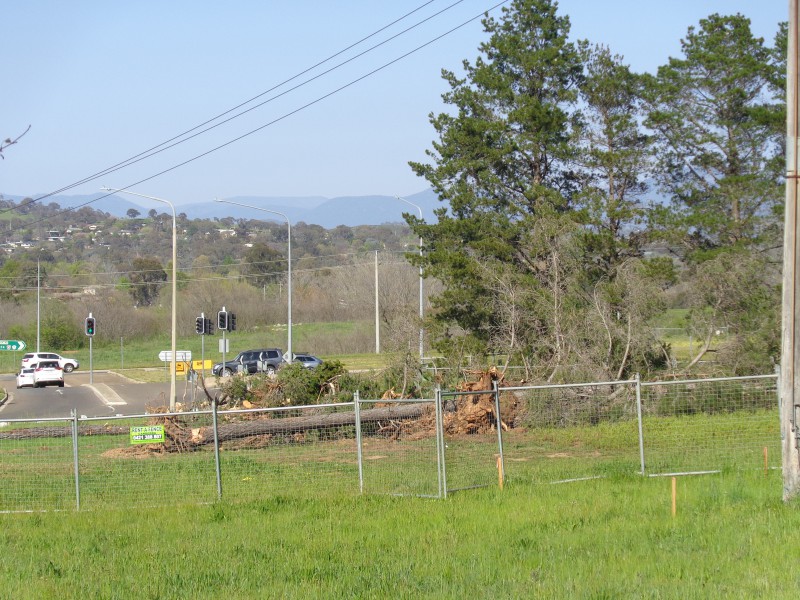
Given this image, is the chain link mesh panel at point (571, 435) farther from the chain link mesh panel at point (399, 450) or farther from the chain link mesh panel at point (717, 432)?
the chain link mesh panel at point (399, 450)

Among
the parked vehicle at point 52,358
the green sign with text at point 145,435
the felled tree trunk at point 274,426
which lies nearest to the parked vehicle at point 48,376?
the parked vehicle at point 52,358

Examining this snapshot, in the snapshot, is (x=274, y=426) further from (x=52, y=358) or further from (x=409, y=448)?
(x=52, y=358)

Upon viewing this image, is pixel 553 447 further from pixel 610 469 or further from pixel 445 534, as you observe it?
pixel 445 534

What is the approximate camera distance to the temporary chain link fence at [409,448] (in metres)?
A: 15.6

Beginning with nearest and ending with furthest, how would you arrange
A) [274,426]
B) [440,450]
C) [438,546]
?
[438,546], [440,450], [274,426]

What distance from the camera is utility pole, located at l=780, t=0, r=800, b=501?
12.2 m

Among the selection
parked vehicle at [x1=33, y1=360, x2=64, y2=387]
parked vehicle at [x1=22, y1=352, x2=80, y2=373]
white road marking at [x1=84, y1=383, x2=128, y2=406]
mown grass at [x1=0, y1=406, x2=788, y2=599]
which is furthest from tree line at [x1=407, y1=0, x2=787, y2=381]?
parked vehicle at [x1=22, y1=352, x2=80, y2=373]

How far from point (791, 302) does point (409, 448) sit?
9450mm

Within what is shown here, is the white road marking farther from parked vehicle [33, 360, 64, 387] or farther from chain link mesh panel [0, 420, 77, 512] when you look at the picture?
chain link mesh panel [0, 420, 77, 512]

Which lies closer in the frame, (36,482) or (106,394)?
(36,482)

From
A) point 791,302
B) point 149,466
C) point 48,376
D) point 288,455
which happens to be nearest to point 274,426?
point 288,455

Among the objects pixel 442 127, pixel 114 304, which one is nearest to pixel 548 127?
pixel 442 127

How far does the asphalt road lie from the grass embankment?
19.6 meters

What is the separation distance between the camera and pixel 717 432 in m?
17.7
